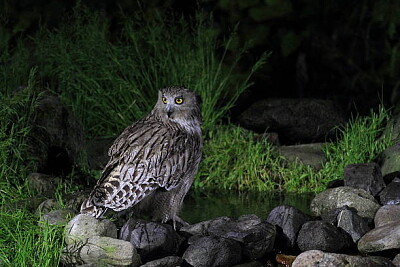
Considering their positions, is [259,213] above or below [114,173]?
below

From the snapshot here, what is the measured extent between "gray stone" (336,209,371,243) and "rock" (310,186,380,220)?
0.54 metres

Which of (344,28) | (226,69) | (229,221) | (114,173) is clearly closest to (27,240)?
(114,173)

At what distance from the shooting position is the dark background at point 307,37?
34.5ft

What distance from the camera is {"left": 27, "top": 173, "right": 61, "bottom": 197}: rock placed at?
22.3 ft

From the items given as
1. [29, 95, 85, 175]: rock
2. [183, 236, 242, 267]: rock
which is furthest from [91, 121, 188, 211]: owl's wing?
[29, 95, 85, 175]: rock

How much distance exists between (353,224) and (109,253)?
1.93m

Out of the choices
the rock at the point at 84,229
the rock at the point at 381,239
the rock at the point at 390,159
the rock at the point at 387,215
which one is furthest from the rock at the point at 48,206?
the rock at the point at 390,159

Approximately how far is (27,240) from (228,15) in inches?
262

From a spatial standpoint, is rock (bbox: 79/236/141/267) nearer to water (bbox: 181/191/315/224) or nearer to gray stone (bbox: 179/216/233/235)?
gray stone (bbox: 179/216/233/235)

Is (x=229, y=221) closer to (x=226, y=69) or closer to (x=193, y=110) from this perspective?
(x=193, y=110)

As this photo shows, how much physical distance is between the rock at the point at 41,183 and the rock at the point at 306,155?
2.46m

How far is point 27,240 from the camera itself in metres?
4.92

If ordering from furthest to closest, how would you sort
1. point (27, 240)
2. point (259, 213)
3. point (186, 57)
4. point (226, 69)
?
1. point (226, 69)
2. point (186, 57)
3. point (259, 213)
4. point (27, 240)

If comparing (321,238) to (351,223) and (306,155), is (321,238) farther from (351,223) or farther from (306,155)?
(306,155)
